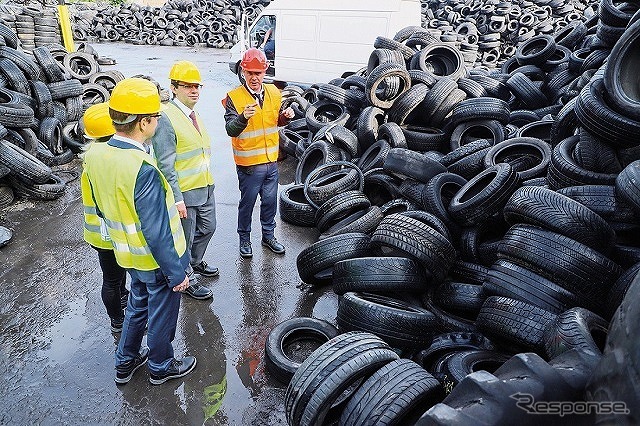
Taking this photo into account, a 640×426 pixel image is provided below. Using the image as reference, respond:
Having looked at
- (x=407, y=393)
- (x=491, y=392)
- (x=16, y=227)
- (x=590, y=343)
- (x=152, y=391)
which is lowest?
(x=16, y=227)

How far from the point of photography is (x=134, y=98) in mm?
2975

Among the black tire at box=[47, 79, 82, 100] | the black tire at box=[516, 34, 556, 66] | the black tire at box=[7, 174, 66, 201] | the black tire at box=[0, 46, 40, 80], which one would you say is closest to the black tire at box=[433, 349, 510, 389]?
the black tire at box=[7, 174, 66, 201]

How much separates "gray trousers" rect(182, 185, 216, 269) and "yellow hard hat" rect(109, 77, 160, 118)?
1.52 metres

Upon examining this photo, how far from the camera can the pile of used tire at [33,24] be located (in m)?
12.9

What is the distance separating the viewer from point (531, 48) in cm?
922

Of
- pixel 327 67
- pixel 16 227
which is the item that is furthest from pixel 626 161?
pixel 327 67

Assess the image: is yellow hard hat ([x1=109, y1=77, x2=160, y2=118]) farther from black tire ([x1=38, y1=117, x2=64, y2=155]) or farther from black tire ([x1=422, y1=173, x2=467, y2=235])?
black tire ([x1=38, y1=117, x2=64, y2=155])

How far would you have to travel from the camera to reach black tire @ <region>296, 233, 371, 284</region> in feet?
14.8

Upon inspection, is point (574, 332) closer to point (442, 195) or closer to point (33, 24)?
point (442, 195)

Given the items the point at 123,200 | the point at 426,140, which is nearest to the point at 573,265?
the point at 123,200

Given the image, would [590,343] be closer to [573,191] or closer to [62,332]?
[573,191]

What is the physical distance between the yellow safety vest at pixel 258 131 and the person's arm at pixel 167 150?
1.07m

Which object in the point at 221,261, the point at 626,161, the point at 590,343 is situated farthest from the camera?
the point at 221,261

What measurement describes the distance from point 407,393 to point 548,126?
4783 mm
